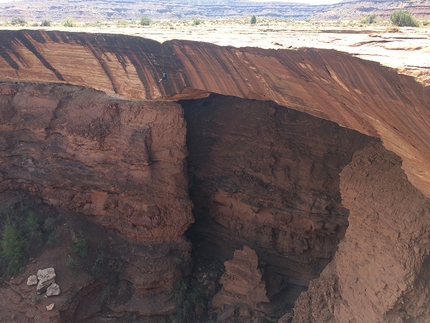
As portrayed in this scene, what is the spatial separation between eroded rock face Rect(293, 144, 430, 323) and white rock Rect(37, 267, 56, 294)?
7.34 meters

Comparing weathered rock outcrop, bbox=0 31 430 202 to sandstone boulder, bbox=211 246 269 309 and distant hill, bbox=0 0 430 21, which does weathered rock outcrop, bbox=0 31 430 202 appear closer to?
sandstone boulder, bbox=211 246 269 309

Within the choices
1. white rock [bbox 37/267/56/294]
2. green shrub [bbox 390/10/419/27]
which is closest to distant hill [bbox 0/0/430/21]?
green shrub [bbox 390/10/419/27]

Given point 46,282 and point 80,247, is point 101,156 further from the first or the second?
point 46,282

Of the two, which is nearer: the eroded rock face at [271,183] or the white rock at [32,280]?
the eroded rock face at [271,183]

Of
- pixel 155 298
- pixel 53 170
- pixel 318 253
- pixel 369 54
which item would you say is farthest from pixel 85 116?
pixel 369 54

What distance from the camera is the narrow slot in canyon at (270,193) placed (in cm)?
1080

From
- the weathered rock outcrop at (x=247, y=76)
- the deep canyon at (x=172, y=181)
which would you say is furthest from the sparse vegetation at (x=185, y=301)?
the weathered rock outcrop at (x=247, y=76)

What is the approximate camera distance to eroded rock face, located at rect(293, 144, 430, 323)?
6355 mm

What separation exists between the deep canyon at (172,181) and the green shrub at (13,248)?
345 millimetres

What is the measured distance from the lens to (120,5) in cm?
4581

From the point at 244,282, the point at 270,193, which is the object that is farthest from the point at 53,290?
the point at 270,193

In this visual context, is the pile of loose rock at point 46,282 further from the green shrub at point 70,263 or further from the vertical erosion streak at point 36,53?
the vertical erosion streak at point 36,53

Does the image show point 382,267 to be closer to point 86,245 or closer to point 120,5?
point 86,245

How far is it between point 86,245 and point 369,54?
9847 mm
